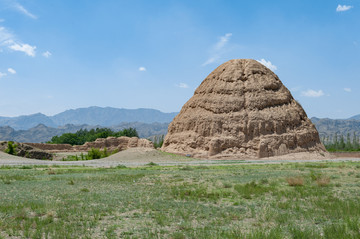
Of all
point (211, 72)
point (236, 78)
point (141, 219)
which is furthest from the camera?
point (211, 72)

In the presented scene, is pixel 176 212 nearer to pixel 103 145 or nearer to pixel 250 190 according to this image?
pixel 250 190

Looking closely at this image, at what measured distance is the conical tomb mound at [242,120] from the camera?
40500mm

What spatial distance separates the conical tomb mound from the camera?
40.5 m

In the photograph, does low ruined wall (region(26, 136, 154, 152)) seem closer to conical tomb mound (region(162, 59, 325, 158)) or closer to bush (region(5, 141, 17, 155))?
conical tomb mound (region(162, 59, 325, 158))

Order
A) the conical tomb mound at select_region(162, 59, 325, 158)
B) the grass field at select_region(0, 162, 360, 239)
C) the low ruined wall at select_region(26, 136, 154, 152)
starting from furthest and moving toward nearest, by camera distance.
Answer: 1. the low ruined wall at select_region(26, 136, 154, 152)
2. the conical tomb mound at select_region(162, 59, 325, 158)
3. the grass field at select_region(0, 162, 360, 239)

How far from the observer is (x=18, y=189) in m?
14.2

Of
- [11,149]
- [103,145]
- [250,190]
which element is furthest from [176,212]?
[103,145]

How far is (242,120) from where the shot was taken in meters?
41.5

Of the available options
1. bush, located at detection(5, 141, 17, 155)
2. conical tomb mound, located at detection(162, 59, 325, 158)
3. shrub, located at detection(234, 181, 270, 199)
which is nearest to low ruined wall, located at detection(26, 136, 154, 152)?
conical tomb mound, located at detection(162, 59, 325, 158)

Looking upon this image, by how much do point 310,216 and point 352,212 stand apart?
4.28ft

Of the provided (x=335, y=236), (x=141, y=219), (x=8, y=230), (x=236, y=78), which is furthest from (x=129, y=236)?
(x=236, y=78)

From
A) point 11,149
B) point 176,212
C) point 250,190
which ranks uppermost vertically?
point 11,149

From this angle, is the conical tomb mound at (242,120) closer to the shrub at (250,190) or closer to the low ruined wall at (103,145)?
the low ruined wall at (103,145)

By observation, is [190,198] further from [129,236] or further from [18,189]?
[18,189]
